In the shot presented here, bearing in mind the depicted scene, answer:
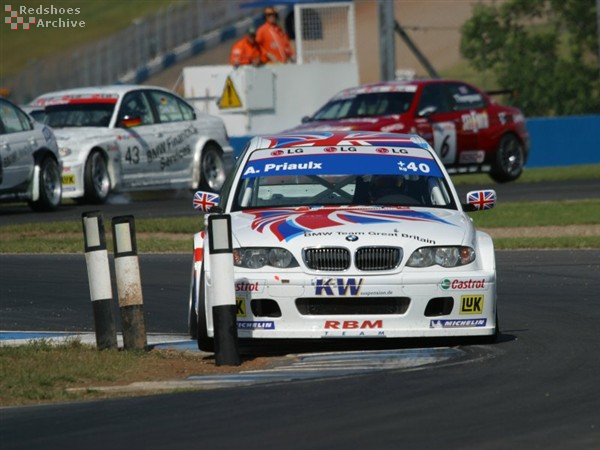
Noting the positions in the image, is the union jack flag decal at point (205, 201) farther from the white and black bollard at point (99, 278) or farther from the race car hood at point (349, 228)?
the white and black bollard at point (99, 278)

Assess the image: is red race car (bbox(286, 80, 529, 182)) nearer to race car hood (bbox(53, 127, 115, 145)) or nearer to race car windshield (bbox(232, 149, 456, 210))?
race car hood (bbox(53, 127, 115, 145))

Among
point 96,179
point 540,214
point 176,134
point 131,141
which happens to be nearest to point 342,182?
point 540,214

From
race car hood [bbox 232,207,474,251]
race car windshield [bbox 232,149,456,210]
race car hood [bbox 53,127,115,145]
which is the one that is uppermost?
race car windshield [bbox 232,149,456,210]

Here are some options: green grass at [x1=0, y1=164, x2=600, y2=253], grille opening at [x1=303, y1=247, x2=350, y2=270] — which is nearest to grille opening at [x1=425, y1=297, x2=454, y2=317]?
grille opening at [x1=303, y1=247, x2=350, y2=270]

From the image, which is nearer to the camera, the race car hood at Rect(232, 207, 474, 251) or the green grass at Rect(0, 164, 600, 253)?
the race car hood at Rect(232, 207, 474, 251)

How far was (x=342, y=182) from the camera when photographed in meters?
10.6

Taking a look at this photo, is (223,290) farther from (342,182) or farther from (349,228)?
(342,182)

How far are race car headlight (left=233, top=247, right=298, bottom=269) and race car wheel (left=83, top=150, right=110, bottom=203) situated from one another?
41.1 ft

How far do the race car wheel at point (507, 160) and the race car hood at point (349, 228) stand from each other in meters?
15.6

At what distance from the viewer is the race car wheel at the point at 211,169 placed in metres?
23.7

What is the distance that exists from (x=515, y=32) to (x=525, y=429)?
89.5 ft

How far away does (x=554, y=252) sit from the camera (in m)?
15.8

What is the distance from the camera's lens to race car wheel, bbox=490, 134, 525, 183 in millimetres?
25453

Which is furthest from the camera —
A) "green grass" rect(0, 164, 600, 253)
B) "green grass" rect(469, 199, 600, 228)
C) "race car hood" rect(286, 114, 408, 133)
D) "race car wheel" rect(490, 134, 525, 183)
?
"race car wheel" rect(490, 134, 525, 183)
